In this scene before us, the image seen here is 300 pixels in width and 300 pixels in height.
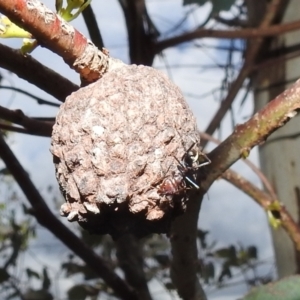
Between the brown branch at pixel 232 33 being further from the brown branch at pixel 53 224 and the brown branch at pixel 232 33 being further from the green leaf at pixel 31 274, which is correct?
the green leaf at pixel 31 274

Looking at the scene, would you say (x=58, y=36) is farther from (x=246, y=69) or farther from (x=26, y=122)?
(x=246, y=69)

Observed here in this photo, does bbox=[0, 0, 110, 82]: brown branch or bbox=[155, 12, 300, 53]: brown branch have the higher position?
bbox=[155, 12, 300, 53]: brown branch

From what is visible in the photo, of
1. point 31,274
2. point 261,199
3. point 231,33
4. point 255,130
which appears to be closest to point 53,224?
point 261,199

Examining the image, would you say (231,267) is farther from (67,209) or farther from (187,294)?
(67,209)

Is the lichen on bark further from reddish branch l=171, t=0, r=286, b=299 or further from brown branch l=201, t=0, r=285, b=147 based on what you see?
brown branch l=201, t=0, r=285, b=147

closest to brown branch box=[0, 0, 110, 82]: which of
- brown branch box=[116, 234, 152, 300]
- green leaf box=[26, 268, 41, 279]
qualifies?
brown branch box=[116, 234, 152, 300]

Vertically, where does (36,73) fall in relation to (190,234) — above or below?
above
